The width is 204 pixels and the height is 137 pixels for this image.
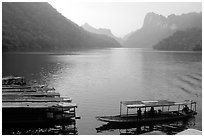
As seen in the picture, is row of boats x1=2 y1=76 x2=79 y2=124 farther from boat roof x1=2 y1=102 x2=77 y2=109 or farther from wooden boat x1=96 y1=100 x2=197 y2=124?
wooden boat x1=96 y1=100 x2=197 y2=124

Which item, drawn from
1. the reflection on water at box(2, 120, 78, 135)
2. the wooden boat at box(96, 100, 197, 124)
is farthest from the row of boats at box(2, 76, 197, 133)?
the reflection on water at box(2, 120, 78, 135)

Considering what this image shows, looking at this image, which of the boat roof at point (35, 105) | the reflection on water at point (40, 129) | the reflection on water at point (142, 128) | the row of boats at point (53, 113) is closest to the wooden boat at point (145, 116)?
the row of boats at point (53, 113)

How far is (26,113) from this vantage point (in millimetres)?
40062

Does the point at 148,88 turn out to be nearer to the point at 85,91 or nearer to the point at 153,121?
the point at 85,91

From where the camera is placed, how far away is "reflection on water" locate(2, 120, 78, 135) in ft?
119

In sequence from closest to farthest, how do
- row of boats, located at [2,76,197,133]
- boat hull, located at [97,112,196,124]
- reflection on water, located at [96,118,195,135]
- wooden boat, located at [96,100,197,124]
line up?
reflection on water, located at [96,118,195,135] < row of boats, located at [2,76,197,133] < boat hull, located at [97,112,196,124] < wooden boat, located at [96,100,197,124]

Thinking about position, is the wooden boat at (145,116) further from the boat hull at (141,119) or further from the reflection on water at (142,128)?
the reflection on water at (142,128)

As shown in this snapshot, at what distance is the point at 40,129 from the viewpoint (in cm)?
3775

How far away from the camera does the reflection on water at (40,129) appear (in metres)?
36.4

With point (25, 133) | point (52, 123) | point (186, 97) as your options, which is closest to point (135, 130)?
point (52, 123)

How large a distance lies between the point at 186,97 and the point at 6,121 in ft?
124

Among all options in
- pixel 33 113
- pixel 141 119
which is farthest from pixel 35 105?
pixel 141 119

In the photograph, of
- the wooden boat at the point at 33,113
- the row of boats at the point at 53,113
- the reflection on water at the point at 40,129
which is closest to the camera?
the reflection on water at the point at 40,129

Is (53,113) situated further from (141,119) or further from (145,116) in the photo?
(145,116)
